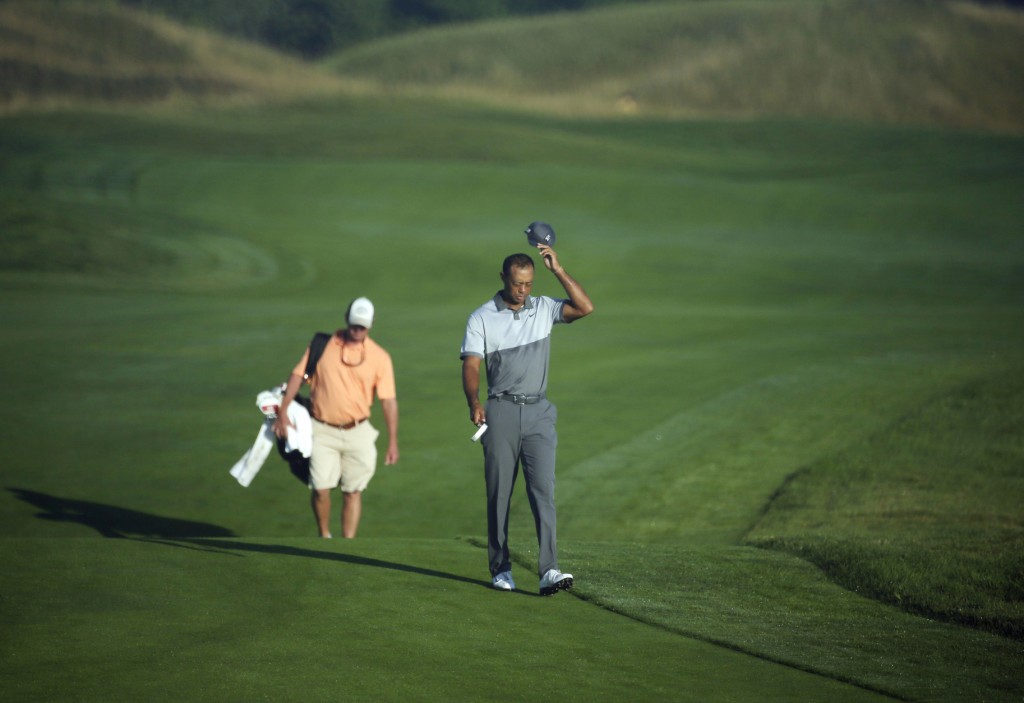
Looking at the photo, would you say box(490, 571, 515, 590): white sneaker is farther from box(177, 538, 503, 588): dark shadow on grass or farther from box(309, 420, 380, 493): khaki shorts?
box(309, 420, 380, 493): khaki shorts

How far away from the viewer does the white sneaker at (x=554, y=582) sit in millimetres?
9375

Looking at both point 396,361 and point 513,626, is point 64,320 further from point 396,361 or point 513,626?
point 513,626

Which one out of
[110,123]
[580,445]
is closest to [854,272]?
[580,445]

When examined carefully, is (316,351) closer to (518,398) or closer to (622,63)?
(518,398)

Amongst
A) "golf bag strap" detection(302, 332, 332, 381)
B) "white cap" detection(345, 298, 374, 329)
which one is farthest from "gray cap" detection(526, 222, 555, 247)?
"golf bag strap" detection(302, 332, 332, 381)

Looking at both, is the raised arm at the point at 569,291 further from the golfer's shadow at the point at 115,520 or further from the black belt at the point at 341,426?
the golfer's shadow at the point at 115,520

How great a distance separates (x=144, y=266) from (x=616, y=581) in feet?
85.6

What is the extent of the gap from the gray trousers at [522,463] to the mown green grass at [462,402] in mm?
375

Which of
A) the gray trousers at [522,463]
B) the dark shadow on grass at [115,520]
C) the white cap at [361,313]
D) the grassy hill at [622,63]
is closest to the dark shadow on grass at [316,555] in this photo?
the gray trousers at [522,463]

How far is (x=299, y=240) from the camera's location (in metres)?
37.8

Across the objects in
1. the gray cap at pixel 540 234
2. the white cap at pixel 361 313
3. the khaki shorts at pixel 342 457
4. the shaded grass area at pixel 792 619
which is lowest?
the shaded grass area at pixel 792 619

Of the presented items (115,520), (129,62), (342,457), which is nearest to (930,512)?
(342,457)

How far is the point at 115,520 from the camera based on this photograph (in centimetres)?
1407

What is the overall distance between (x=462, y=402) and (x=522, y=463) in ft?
31.0
